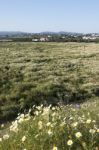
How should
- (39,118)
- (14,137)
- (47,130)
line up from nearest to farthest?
(47,130), (14,137), (39,118)

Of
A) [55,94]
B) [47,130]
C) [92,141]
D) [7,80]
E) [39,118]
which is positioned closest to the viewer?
[92,141]

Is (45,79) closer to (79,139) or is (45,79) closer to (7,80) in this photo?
(7,80)

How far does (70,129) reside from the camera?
508cm

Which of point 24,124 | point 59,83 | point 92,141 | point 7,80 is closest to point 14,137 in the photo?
point 24,124

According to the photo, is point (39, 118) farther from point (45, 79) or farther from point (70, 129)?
point (45, 79)

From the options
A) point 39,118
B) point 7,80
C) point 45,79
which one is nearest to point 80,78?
point 45,79

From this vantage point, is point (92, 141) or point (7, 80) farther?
point (7, 80)

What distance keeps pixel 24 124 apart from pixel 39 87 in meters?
13.8

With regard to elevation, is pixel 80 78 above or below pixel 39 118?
below

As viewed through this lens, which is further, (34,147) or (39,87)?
(39,87)

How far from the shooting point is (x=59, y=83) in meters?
21.3

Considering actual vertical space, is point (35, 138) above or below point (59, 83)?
above

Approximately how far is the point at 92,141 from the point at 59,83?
16.8 meters

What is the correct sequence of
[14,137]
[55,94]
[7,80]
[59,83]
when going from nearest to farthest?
1. [14,137]
2. [55,94]
3. [59,83]
4. [7,80]
